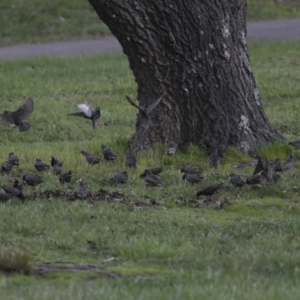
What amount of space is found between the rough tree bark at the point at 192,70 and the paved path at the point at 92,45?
10281 millimetres

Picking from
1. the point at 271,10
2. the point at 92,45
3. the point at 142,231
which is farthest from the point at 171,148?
the point at 271,10

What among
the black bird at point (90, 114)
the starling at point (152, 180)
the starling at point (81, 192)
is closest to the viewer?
the starling at point (81, 192)

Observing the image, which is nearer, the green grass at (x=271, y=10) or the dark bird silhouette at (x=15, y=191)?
the dark bird silhouette at (x=15, y=191)

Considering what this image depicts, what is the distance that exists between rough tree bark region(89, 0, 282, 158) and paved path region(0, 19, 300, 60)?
1028 centimetres

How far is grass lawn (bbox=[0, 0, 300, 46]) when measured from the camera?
24.6 metres

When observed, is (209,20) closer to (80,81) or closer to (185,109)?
(185,109)

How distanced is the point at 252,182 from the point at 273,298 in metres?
3.61

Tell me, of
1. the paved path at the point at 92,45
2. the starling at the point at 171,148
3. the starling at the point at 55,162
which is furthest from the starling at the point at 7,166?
the paved path at the point at 92,45

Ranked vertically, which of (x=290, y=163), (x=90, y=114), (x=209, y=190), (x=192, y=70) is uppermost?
(x=192, y=70)

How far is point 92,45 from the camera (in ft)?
75.2

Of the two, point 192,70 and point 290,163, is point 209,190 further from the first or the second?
point 192,70

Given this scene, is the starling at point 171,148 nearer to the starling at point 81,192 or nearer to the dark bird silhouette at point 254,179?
the dark bird silhouette at point 254,179

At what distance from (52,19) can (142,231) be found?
18.8m

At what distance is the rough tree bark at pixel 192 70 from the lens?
10211 mm
